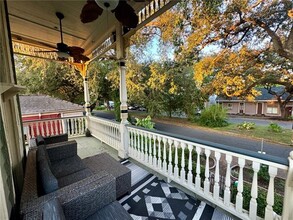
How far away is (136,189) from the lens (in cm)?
229

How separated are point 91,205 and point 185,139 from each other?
1370 mm

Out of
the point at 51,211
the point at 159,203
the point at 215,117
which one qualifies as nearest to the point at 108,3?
the point at 51,211

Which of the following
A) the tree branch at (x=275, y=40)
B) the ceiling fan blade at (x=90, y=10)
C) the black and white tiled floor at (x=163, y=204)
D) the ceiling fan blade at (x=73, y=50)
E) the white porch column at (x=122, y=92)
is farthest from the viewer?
the tree branch at (x=275, y=40)

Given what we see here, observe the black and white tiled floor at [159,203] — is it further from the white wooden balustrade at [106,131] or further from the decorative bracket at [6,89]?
the decorative bracket at [6,89]

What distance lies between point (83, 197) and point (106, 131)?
3.11 metres

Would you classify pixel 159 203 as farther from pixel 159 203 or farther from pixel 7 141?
pixel 7 141

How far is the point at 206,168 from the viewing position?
1.88 metres

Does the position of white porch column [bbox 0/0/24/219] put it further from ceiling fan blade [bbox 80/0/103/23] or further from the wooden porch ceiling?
the wooden porch ceiling

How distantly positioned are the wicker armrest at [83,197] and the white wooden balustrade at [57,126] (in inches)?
174

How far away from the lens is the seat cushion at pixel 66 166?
2.08 metres

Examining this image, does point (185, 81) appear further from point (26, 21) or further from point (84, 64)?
point (26, 21)

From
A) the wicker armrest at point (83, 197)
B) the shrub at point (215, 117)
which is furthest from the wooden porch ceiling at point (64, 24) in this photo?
the shrub at point (215, 117)

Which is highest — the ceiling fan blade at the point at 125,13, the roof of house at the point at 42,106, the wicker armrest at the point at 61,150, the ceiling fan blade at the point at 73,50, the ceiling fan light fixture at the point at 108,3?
the ceiling fan blade at the point at 73,50

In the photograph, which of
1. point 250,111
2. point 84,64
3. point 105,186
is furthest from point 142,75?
point 250,111
